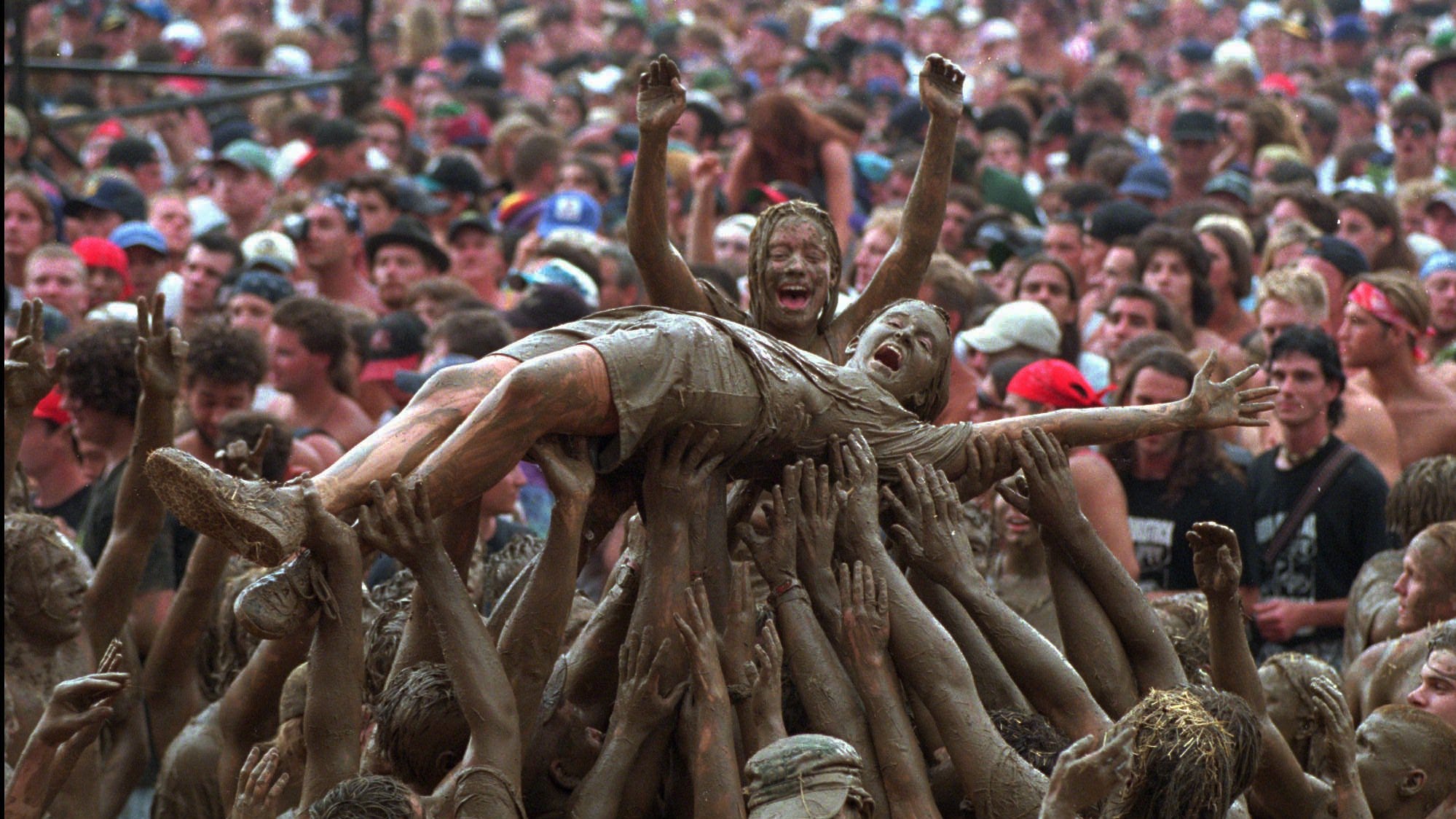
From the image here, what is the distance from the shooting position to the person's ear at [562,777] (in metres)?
5.39

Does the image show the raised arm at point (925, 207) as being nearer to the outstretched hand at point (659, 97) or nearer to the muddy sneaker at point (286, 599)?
the outstretched hand at point (659, 97)

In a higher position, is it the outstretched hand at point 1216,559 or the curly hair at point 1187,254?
the curly hair at point 1187,254

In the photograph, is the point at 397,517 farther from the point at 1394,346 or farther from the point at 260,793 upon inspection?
the point at 1394,346

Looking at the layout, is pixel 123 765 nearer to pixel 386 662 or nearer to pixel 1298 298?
pixel 386 662

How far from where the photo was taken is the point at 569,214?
1177 cm

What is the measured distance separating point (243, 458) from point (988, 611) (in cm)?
259

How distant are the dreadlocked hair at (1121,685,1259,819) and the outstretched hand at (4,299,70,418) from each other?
361 cm

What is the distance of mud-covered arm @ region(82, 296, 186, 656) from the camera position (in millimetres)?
6547

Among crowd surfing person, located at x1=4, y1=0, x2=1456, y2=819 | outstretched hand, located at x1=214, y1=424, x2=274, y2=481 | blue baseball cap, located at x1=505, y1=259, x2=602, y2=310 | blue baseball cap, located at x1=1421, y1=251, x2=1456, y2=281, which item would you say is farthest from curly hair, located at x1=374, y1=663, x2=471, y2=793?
blue baseball cap, located at x1=1421, y1=251, x2=1456, y2=281

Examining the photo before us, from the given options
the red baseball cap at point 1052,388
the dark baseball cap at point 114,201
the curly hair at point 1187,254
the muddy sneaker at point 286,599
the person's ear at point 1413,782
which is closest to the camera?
the muddy sneaker at point 286,599

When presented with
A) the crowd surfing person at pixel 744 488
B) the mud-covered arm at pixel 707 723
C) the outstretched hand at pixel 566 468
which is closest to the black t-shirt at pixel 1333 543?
the crowd surfing person at pixel 744 488

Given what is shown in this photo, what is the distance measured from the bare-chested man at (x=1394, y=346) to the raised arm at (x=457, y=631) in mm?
5219

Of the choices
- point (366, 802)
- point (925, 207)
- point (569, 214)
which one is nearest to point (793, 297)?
point (925, 207)

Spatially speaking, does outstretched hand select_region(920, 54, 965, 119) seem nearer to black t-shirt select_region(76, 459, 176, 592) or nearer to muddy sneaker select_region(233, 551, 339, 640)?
muddy sneaker select_region(233, 551, 339, 640)
